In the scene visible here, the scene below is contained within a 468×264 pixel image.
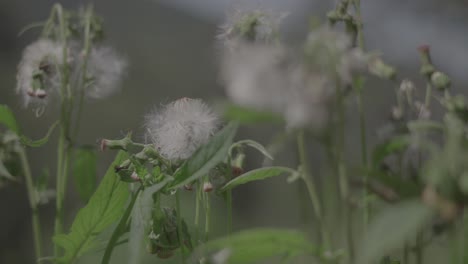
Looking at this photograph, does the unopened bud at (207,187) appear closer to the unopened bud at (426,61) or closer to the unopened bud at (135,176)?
the unopened bud at (135,176)

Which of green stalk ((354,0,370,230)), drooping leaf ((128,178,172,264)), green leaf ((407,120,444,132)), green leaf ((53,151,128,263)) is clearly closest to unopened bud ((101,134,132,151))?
green leaf ((53,151,128,263))

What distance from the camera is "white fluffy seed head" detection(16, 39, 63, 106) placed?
101 cm

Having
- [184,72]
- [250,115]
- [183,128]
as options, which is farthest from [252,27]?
[184,72]

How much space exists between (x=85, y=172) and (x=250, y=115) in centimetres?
70

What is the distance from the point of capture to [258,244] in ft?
1.51

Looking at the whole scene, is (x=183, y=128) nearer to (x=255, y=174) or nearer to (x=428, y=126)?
(x=255, y=174)

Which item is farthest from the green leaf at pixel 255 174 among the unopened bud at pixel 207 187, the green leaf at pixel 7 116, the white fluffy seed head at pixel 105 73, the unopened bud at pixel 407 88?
the white fluffy seed head at pixel 105 73

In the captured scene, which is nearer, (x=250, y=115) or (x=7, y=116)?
(x=250, y=115)

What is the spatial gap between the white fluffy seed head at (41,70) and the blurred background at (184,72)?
0.44 feet

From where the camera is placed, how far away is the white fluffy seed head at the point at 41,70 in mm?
1008

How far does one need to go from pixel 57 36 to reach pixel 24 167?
221 millimetres

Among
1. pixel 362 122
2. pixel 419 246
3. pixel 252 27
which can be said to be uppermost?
pixel 252 27

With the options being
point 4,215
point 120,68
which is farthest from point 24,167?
point 4,215

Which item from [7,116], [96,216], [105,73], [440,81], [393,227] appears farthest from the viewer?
[105,73]
